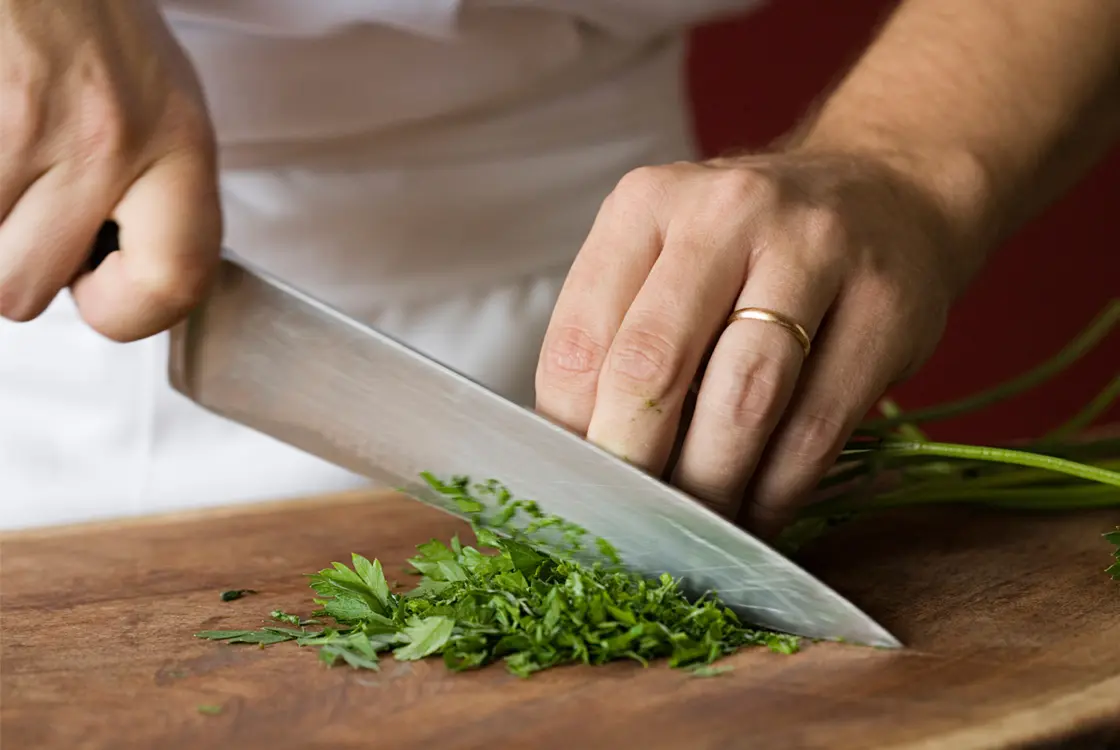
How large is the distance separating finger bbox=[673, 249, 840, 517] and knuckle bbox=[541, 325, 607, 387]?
3.3 inches

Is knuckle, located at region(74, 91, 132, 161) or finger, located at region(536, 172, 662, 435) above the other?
knuckle, located at region(74, 91, 132, 161)

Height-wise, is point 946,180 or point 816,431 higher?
point 946,180

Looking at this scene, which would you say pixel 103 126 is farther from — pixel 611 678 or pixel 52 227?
pixel 611 678

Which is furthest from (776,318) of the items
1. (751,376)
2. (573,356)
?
(573,356)

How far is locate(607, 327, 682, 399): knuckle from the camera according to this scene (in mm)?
862

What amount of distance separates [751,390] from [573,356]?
137 mm

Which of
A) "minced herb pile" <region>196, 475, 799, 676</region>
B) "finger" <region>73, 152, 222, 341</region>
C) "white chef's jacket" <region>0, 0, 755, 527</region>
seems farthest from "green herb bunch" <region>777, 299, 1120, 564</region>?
"finger" <region>73, 152, 222, 341</region>

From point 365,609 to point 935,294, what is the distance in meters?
0.53

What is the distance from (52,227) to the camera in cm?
90

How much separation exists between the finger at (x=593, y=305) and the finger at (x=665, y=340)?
19 mm

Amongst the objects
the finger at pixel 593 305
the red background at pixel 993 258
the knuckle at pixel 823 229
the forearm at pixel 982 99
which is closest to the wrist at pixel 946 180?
the forearm at pixel 982 99

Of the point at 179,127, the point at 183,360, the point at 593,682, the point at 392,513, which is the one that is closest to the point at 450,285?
the point at 392,513

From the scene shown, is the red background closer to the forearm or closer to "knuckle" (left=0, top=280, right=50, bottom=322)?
the forearm

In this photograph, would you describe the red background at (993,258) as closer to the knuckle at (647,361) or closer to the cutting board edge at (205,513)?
the cutting board edge at (205,513)
